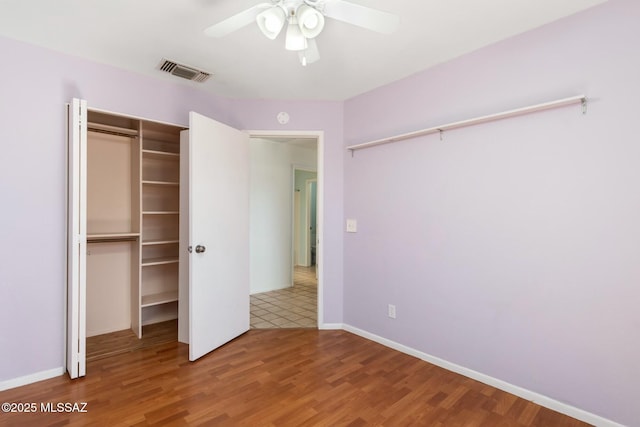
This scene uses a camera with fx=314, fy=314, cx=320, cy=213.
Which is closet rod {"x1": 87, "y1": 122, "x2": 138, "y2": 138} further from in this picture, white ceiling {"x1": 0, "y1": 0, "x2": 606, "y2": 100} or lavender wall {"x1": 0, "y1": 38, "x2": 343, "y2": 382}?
white ceiling {"x1": 0, "y1": 0, "x2": 606, "y2": 100}

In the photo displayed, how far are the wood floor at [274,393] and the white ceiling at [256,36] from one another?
8.29ft

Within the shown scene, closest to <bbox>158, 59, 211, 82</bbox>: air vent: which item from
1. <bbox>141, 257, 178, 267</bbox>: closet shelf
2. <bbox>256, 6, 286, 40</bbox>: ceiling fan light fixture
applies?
<bbox>256, 6, 286, 40</bbox>: ceiling fan light fixture

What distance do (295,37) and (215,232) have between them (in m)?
1.86

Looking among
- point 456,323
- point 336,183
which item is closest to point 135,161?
point 336,183

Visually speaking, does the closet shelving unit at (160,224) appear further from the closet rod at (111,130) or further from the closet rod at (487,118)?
the closet rod at (487,118)

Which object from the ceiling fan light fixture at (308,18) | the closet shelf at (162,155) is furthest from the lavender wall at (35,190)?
the ceiling fan light fixture at (308,18)

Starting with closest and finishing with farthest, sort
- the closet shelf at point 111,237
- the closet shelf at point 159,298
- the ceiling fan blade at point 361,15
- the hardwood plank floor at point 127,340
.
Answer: the ceiling fan blade at point 361,15
the hardwood plank floor at point 127,340
the closet shelf at point 111,237
the closet shelf at point 159,298

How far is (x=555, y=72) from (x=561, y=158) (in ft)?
1.88

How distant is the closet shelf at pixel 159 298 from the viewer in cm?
325

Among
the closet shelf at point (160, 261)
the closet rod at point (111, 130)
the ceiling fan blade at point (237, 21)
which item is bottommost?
the closet shelf at point (160, 261)

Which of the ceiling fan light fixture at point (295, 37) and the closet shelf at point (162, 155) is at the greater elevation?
the ceiling fan light fixture at point (295, 37)

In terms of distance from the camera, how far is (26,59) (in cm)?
234

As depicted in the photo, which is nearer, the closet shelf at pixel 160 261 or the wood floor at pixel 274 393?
the wood floor at pixel 274 393

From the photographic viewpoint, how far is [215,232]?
2914 mm
